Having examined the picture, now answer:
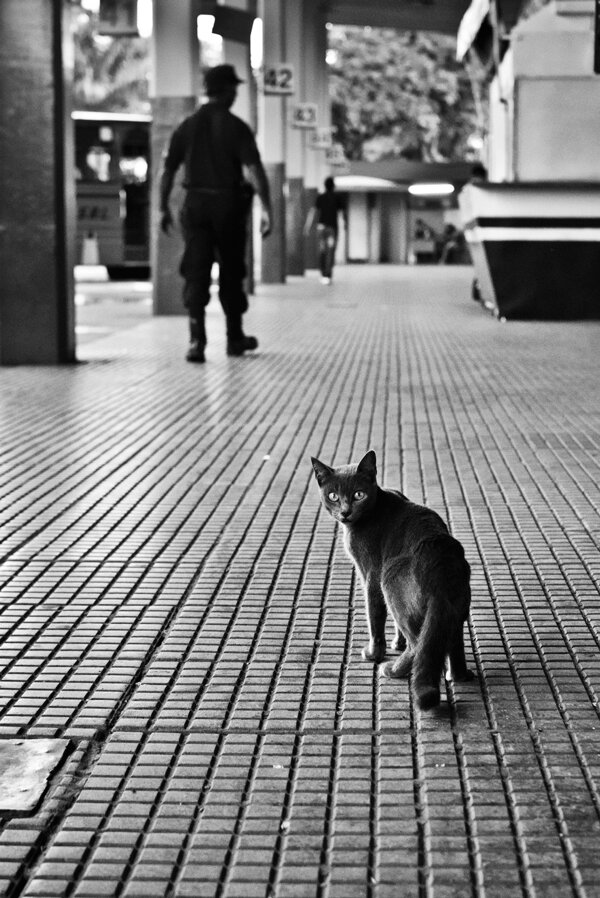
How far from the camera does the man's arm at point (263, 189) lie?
42.8ft

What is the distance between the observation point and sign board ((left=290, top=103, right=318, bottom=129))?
37.5 metres

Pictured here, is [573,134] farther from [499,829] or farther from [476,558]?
[499,829]

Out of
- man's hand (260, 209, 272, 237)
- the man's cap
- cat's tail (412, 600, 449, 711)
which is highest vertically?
the man's cap

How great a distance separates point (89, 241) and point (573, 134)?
20.5 meters

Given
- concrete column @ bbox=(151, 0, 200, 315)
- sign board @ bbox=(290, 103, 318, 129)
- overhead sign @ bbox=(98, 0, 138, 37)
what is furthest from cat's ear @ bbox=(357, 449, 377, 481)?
sign board @ bbox=(290, 103, 318, 129)

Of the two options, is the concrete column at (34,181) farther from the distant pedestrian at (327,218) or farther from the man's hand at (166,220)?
the distant pedestrian at (327,218)

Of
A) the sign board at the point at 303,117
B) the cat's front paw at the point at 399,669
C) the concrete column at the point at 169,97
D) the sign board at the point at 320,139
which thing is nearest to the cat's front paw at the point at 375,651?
the cat's front paw at the point at 399,669

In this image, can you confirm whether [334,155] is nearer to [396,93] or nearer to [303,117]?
[396,93]

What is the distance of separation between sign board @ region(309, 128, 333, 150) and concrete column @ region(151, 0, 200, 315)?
24.2 metres

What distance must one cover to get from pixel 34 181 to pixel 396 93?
55.4 m

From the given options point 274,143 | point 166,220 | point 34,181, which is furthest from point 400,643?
point 274,143

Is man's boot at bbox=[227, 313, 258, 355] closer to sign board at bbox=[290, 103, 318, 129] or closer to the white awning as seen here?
the white awning

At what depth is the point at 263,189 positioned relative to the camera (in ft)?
43.5

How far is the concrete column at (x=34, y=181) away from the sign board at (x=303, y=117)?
82.0 feet
